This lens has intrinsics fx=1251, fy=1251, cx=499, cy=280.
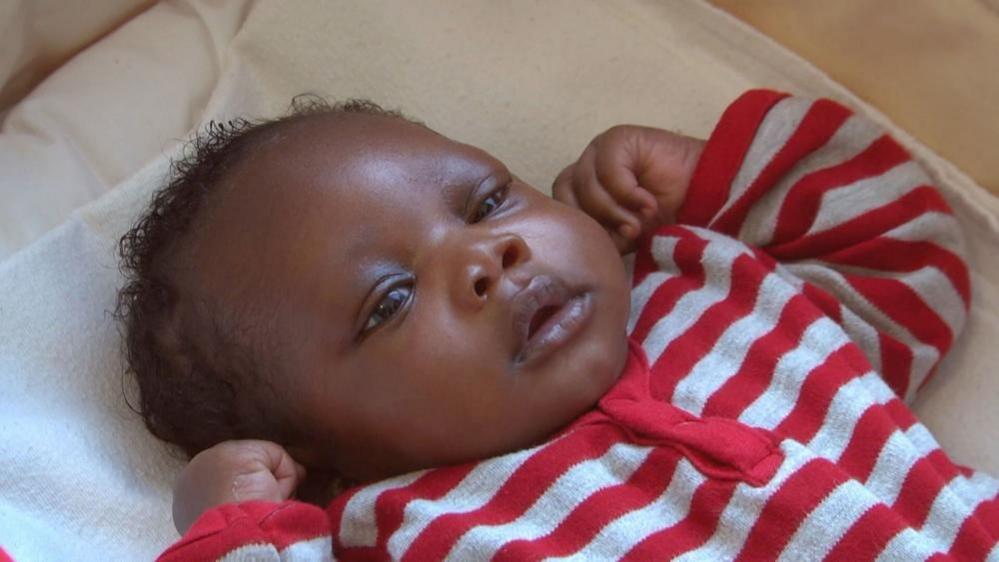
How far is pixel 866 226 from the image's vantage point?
4.27 ft

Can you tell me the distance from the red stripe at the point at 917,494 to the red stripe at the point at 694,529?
0.17 m

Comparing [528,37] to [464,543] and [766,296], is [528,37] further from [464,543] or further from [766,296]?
[464,543]

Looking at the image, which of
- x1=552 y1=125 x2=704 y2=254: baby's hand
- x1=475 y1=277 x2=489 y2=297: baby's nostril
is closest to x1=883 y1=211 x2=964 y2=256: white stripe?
x1=552 y1=125 x2=704 y2=254: baby's hand

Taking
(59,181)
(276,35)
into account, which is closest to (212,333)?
(59,181)

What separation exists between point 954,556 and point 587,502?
13.2 inches

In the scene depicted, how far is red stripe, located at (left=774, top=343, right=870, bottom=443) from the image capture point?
1.17 metres

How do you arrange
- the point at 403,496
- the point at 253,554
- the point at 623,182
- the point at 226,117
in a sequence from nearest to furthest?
1. the point at 253,554
2. the point at 403,496
3. the point at 623,182
4. the point at 226,117

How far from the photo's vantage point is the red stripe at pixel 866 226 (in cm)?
130

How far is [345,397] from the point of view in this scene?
3.72 feet

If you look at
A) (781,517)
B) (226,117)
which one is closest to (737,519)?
(781,517)

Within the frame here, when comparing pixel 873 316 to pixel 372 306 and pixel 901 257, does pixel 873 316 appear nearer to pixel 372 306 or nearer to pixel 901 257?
pixel 901 257

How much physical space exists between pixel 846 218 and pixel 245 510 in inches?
26.7

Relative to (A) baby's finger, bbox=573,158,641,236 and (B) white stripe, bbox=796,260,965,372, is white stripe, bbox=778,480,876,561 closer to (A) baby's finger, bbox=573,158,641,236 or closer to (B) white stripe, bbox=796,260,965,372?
(B) white stripe, bbox=796,260,965,372

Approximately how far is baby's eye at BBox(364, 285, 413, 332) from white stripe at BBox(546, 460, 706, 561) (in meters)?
0.27
